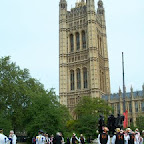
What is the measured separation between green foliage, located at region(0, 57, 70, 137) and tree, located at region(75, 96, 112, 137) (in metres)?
5.52

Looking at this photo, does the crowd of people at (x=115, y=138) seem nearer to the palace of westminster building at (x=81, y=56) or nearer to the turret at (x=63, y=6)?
the palace of westminster building at (x=81, y=56)

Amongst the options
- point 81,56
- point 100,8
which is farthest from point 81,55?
point 100,8

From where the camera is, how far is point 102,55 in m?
77.6

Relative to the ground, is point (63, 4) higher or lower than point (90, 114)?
higher

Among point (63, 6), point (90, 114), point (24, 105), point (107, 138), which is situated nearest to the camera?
point (107, 138)

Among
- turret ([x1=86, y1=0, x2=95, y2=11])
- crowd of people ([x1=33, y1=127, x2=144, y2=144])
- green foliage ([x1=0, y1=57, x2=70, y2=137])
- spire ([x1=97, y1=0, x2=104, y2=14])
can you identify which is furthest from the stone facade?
crowd of people ([x1=33, y1=127, x2=144, y2=144])

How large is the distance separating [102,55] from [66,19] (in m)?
15.0

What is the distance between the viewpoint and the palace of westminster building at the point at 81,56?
69.1m

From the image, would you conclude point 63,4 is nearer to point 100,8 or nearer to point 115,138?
point 100,8

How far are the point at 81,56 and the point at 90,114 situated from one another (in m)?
31.4

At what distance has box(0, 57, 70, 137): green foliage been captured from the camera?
30.1m

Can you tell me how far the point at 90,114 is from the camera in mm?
43938

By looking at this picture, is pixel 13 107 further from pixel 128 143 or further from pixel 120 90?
pixel 120 90

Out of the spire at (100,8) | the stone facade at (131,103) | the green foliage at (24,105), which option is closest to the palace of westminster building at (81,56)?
the stone facade at (131,103)
